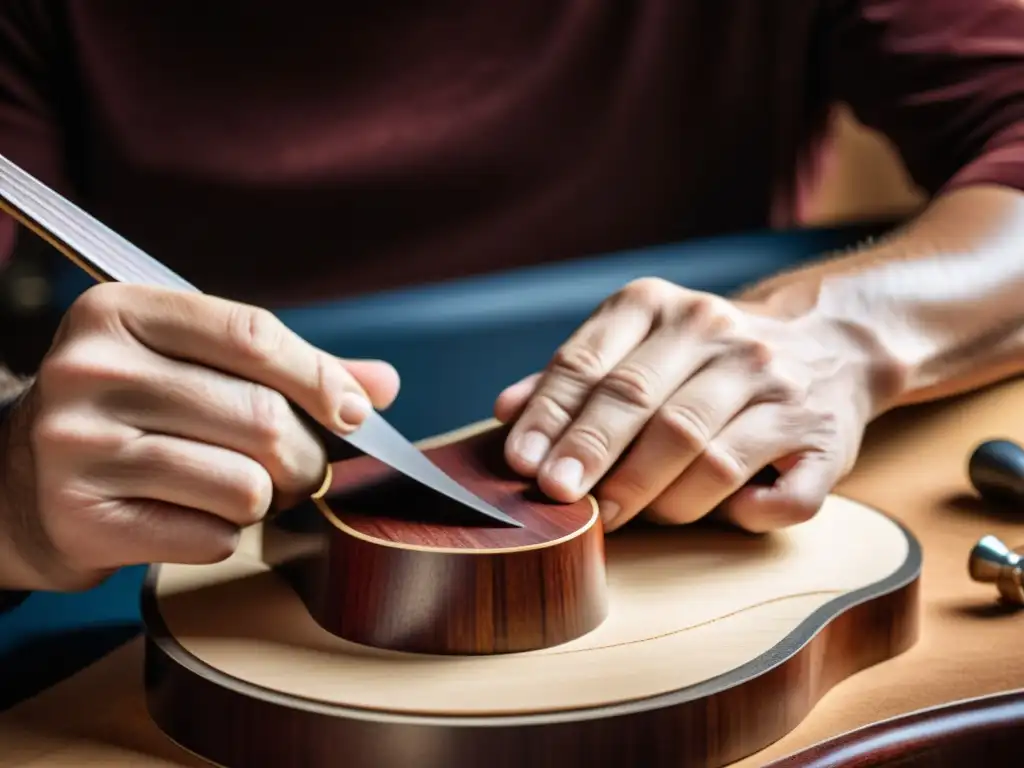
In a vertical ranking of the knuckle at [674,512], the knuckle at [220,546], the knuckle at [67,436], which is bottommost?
the knuckle at [674,512]

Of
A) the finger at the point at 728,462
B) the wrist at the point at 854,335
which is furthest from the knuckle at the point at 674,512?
the wrist at the point at 854,335

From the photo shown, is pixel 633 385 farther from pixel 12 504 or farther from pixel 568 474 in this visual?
pixel 12 504

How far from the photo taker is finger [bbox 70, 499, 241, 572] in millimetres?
640

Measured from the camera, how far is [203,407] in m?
0.64

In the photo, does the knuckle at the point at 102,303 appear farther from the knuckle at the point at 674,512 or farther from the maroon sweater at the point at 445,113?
the maroon sweater at the point at 445,113

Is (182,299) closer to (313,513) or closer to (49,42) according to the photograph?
(313,513)

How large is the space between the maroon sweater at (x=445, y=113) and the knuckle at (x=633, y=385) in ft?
1.90

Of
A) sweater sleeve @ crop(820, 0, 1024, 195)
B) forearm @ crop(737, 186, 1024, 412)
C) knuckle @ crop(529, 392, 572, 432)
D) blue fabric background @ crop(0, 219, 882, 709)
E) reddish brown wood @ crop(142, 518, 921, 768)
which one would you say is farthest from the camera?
sweater sleeve @ crop(820, 0, 1024, 195)

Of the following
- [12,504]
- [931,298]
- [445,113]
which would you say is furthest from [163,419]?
[445,113]

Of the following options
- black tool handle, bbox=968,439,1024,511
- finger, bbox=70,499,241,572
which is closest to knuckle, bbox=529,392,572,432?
finger, bbox=70,499,241,572

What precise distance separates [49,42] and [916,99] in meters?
0.95

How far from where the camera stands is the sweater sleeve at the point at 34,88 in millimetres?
1323

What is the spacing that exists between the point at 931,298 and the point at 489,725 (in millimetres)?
652

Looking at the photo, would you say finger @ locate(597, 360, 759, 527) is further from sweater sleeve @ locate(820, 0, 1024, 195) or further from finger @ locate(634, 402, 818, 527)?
sweater sleeve @ locate(820, 0, 1024, 195)
